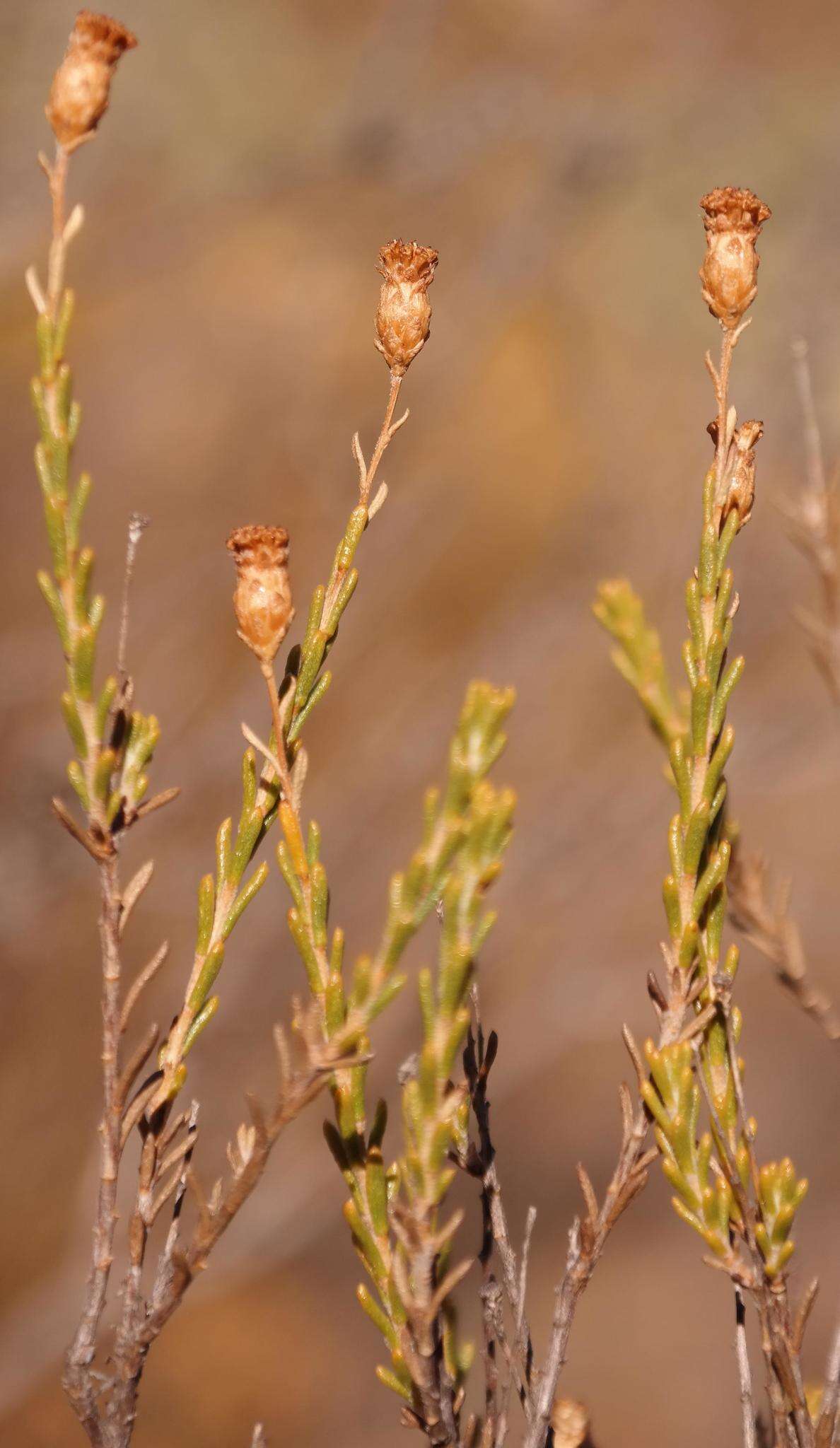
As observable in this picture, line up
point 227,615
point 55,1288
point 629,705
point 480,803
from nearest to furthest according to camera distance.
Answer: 1. point 480,803
2. point 55,1288
3. point 227,615
4. point 629,705

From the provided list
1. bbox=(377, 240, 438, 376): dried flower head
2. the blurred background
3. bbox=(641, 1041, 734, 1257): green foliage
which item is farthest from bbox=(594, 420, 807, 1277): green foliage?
the blurred background

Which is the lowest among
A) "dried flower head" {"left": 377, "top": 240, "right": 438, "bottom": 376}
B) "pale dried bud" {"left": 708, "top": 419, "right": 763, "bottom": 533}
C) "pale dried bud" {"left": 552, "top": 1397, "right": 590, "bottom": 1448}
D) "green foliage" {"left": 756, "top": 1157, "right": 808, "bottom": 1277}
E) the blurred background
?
"pale dried bud" {"left": 552, "top": 1397, "right": 590, "bottom": 1448}

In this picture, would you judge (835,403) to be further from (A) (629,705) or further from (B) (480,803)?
(B) (480,803)

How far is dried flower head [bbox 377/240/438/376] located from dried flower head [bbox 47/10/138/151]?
92 millimetres

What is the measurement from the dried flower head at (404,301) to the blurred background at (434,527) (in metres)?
1.33

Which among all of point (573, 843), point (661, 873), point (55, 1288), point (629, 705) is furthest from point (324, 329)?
point (55, 1288)

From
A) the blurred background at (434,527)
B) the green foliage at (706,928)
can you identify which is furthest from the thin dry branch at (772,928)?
the blurred background at (434,527)

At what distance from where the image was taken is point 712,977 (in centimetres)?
33

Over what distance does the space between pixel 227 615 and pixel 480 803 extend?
1603 millimetres

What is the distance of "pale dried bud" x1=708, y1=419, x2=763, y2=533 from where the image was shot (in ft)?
1.10

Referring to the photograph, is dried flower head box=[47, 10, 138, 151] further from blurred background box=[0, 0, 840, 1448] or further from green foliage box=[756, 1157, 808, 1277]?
blurred background box=[0, 0, 840, 1448]

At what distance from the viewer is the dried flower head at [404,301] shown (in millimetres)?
327

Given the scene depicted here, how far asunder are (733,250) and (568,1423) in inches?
17.1

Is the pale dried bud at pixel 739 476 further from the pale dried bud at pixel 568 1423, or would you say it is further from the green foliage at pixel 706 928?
the pale dried bud at pixel 568 1423
